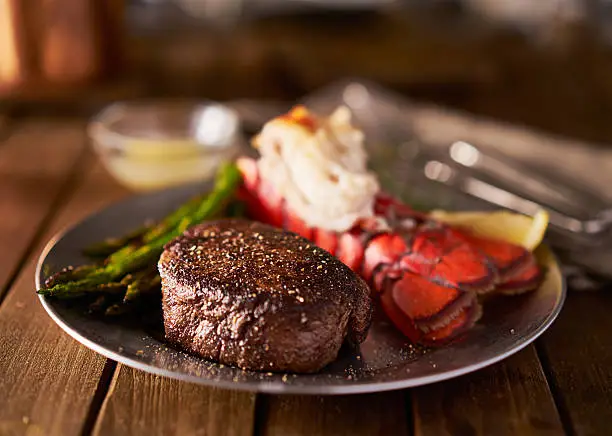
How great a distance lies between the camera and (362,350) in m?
1.76

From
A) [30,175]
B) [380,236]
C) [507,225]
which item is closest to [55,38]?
[30,175]

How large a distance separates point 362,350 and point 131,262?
0.66 meters

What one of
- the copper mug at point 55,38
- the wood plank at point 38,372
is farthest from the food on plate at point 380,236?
the copper mug at point 55,38

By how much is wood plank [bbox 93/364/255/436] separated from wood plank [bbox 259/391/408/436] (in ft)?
0.17

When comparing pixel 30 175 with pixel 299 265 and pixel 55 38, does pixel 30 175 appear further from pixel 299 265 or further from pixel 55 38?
pixel 299 265

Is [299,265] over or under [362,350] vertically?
over

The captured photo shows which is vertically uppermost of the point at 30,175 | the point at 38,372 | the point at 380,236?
the point at 380,236

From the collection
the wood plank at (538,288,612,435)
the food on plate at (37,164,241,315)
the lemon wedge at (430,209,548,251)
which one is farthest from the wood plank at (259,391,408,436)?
the lemon wedge at (430,209,548,251)

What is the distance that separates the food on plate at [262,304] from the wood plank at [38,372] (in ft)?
0.75

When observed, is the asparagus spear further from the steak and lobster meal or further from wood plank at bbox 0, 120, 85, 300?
wood plank at bbox 0, 120, 85, 300

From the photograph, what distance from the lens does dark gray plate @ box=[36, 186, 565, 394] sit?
1.49m

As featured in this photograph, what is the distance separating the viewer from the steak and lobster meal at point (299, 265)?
1.59 metres

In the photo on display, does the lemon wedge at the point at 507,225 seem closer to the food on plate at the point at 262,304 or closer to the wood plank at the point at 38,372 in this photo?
the food on plate at the point at 262,304

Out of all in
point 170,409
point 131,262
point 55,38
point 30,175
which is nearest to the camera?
point 170,409
